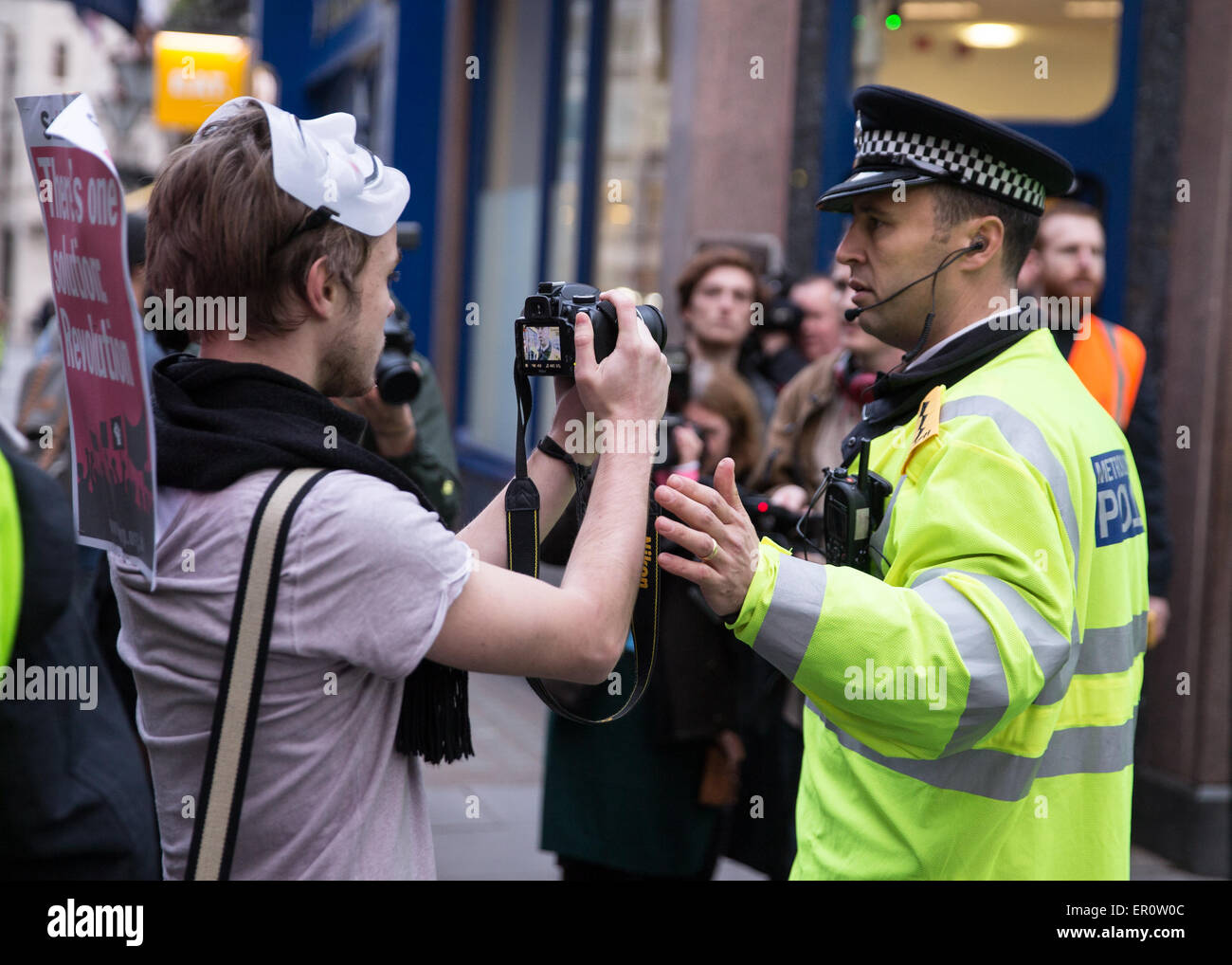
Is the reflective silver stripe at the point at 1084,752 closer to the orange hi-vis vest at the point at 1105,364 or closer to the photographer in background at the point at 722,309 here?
the orange hi-vis vest at the point at 1105,364

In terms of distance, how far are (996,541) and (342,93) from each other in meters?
12.3

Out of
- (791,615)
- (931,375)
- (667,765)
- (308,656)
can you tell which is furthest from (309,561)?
(667,765)

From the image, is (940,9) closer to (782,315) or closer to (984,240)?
(782,315)

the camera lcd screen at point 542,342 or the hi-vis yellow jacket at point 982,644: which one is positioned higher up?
the camera lcd screen at point 542,342

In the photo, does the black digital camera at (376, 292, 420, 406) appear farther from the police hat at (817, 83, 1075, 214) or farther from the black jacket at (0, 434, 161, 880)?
Answer: the black jacket at (0, 434, 161, 880)

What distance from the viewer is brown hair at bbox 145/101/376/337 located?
5.71 feet

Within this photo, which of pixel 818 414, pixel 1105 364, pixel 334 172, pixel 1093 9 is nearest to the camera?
pixel 334 172

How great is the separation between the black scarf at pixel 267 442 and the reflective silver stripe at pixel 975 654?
69cm

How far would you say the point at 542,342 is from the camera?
1.99 m

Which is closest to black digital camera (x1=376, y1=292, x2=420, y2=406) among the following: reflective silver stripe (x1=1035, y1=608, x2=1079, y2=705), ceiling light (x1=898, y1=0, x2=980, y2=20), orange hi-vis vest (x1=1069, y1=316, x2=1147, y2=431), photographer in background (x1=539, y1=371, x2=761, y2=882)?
photographer in background (x1=539, y1=371, x2=761, y2=882)

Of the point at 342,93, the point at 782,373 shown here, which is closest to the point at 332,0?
the point at 342,93

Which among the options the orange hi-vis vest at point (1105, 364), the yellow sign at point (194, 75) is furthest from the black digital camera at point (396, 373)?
the yellow sign at point (194, 75)

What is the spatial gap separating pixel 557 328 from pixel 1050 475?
2.53 ft

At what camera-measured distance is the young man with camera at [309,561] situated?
169 cm
